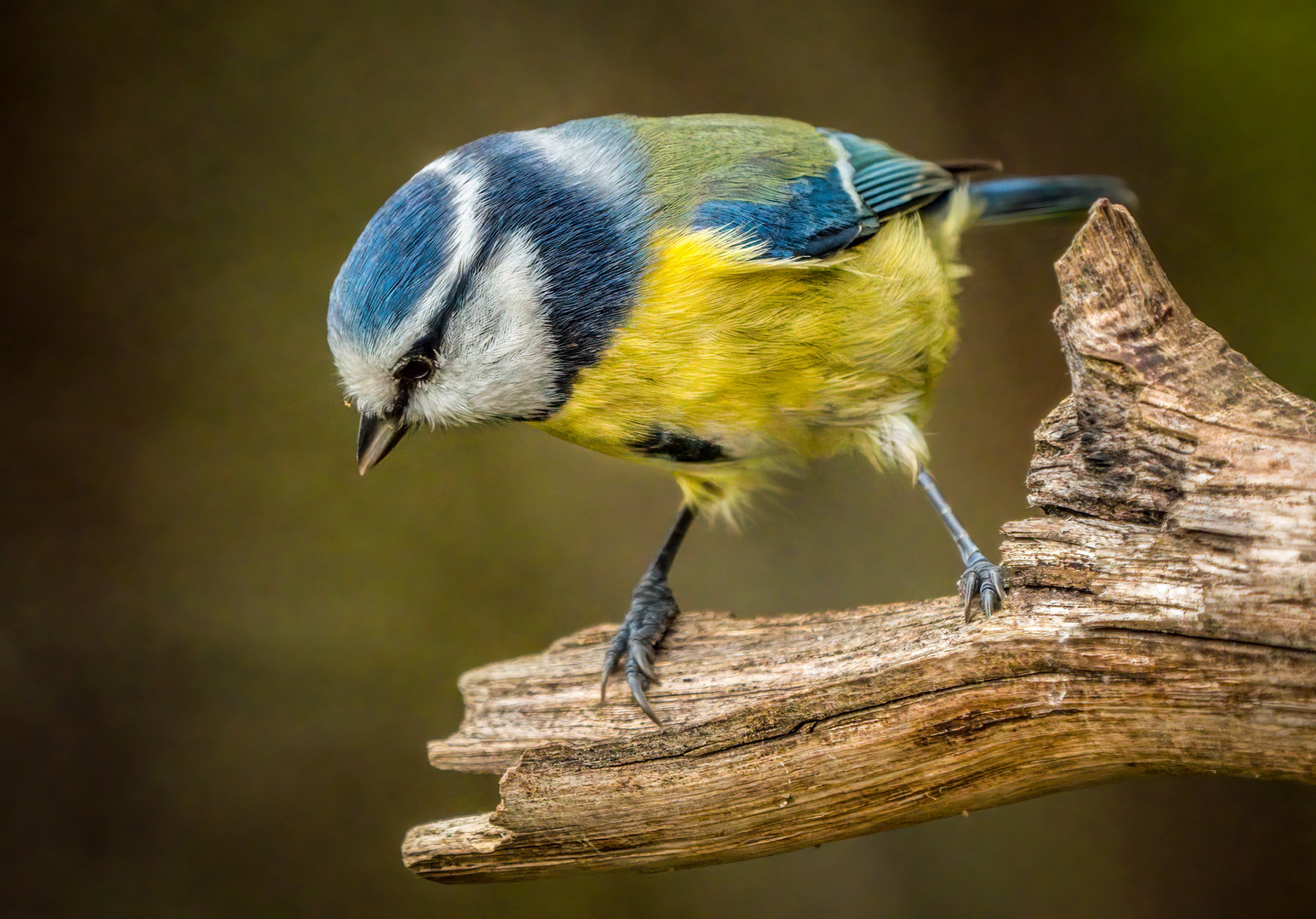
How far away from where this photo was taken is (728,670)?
4.59 ft

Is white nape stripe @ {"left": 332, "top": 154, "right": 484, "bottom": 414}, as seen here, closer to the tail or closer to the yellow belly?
the yellow belly

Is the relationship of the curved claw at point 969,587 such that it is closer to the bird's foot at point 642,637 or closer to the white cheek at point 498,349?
the bird's foot at point 642,637

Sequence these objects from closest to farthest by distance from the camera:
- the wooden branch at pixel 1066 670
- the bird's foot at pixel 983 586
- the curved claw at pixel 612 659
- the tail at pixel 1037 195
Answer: the wooden branch at pixel 1066 670, the bird's foot at pixel 983 586, the curved claw at pixel 612 659, the tail at pixel 1037 195

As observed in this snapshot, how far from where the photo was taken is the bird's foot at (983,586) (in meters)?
1.18

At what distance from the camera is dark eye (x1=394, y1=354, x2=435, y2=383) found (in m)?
1.31

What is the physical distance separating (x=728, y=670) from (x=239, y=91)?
5.39 ft

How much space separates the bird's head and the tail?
1.10 meters

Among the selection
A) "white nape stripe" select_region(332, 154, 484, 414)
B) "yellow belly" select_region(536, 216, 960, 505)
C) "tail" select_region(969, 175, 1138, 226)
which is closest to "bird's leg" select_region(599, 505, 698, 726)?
"yellow belly" select_region(536, 216, 960, 505)

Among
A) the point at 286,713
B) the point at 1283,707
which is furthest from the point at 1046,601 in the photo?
the point at 286,713

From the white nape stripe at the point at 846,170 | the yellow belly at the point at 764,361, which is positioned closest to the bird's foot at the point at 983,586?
the yellow belly at the point at 764,361

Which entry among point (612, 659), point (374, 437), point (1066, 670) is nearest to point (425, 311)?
point (374, 437)

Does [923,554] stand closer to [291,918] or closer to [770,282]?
[770,282]

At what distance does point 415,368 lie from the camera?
4.34ft

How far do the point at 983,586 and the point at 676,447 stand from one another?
0.47 metres
